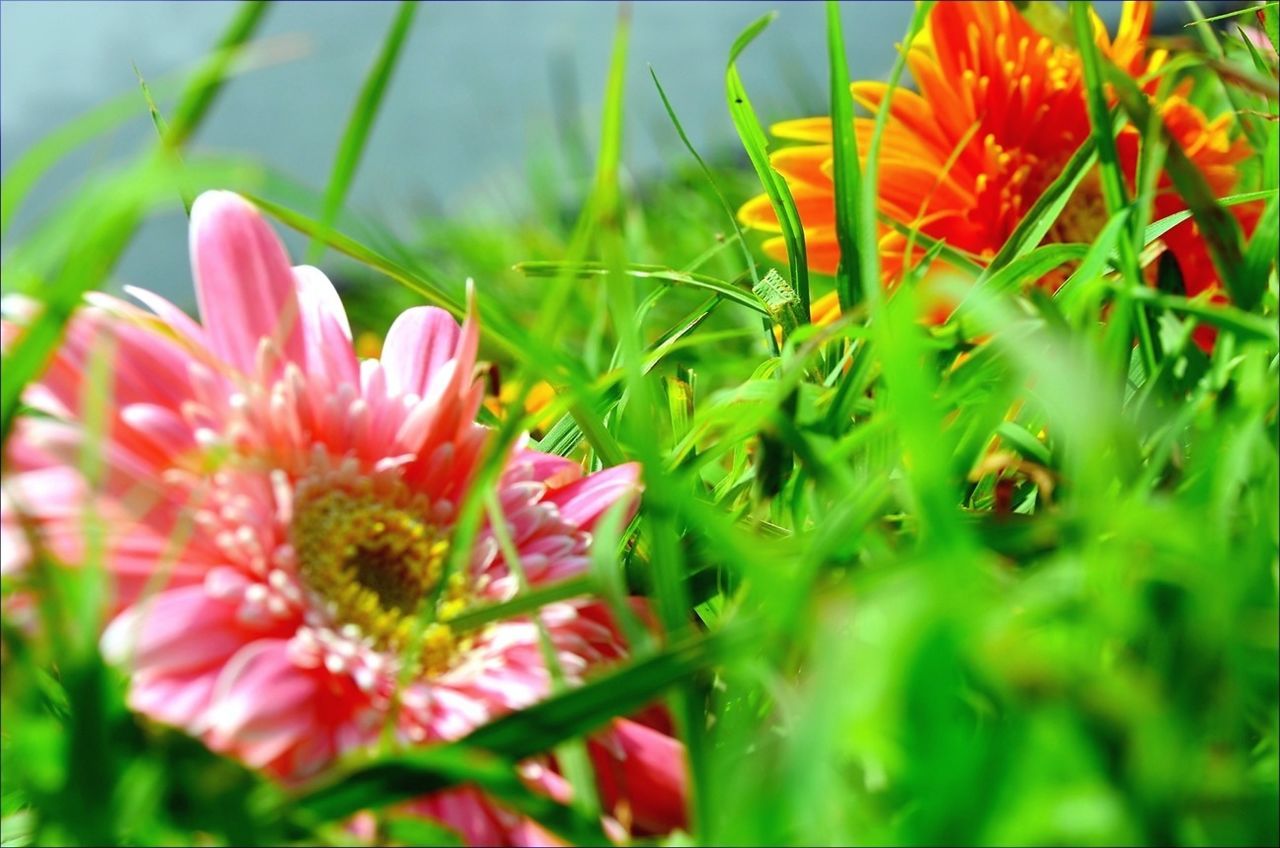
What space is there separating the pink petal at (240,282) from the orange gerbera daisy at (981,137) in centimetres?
30

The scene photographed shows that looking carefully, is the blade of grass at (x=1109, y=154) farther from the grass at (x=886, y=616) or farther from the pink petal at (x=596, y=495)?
the pink petal at (x=596, y=495)

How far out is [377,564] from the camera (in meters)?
0.32

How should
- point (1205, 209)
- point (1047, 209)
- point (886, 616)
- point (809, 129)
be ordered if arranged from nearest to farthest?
point (886, 616), point (1205, 209), point (1047, 209), point (809, 129)

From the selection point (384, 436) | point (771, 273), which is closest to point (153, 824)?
point (384, 436)

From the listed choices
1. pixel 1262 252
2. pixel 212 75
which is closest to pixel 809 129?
pixel 1262 252

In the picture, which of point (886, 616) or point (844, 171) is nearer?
point (886, 616)

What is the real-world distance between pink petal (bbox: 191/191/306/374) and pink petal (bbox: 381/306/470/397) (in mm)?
37

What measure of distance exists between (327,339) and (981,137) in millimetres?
406

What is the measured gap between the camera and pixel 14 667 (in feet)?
0.68

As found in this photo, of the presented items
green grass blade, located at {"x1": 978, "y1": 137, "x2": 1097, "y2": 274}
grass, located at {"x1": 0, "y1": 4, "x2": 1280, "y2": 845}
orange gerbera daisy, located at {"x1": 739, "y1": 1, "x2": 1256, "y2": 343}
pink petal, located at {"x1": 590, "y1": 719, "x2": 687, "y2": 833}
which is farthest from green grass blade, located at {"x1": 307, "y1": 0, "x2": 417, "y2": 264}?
orange gerbera daisy, located at {"x1": 739, "y1": 1, "x2": 1256, "y2": 343}

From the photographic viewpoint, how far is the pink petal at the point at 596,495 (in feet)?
1.09

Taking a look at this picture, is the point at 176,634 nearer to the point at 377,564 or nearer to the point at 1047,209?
the point at 377,564

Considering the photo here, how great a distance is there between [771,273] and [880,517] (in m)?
0.12

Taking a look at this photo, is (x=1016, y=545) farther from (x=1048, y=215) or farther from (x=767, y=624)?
(x=1048, y=215)
